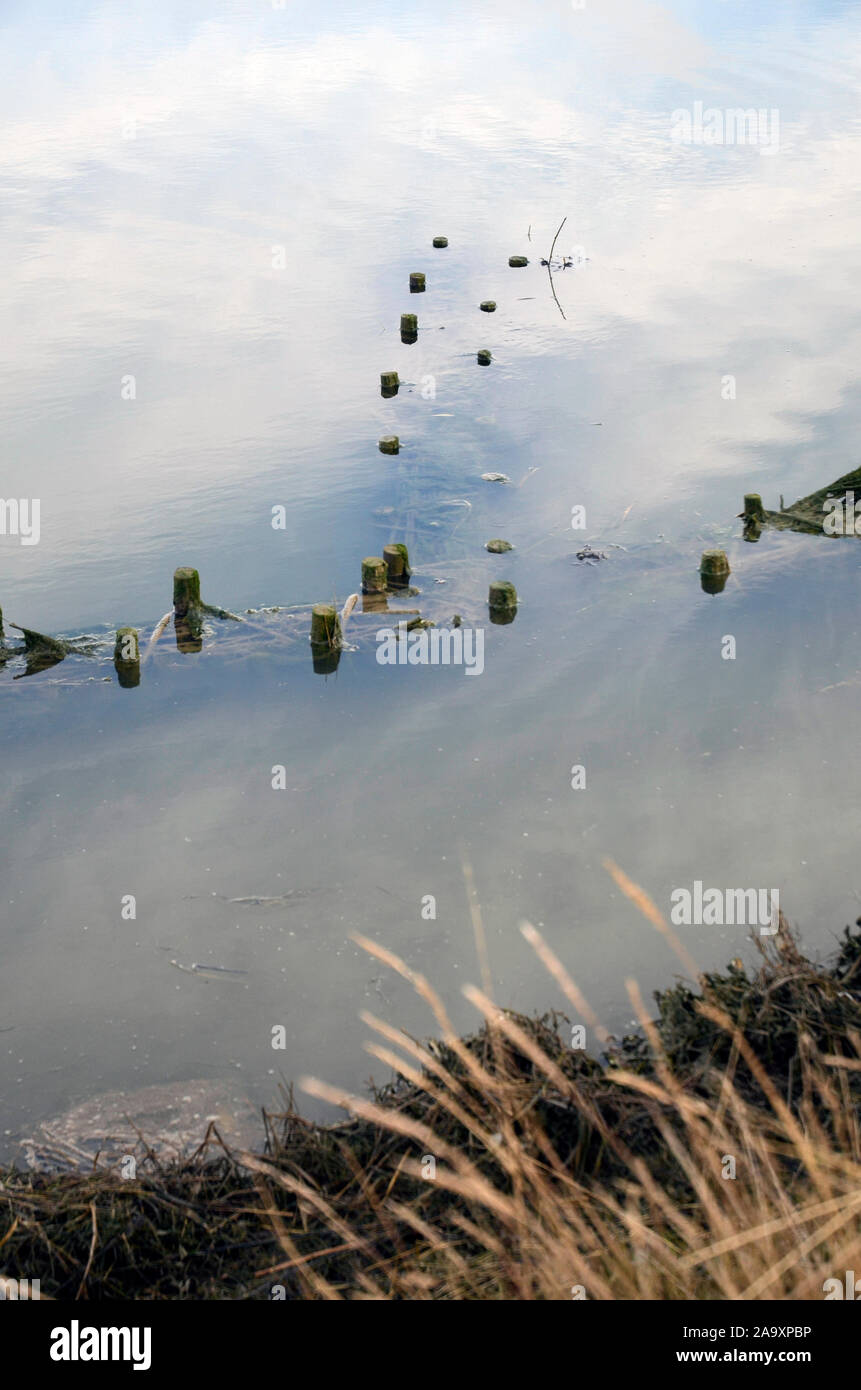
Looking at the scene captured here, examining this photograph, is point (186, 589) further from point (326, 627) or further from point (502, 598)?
point (502, 598)

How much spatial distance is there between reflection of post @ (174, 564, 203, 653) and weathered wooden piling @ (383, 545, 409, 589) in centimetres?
219

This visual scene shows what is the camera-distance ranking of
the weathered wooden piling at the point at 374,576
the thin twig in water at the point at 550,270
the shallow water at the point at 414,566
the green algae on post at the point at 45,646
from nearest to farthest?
1. the shallow water at the point at 414,566
2. the green algae on post at the point at 45,646
3. the weathered wooden piling at the point at 374,576
4. the thin twig in water at the point at 550,270

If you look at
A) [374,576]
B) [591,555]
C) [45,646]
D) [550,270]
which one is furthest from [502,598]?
[550,270]

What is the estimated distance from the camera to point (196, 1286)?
5.78 meters

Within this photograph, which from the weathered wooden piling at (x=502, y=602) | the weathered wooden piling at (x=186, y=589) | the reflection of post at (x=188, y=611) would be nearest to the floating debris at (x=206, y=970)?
the reflection of post at (x=188, y=611)

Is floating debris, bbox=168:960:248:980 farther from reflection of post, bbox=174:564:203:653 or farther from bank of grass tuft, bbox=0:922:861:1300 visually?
reflection of post, bbox=174:564:203:653

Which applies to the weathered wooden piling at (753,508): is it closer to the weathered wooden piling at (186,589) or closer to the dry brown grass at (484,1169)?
the weathered wooden piling at (186,589)

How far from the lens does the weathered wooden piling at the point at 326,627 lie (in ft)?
40.8

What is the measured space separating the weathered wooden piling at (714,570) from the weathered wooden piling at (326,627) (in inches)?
171

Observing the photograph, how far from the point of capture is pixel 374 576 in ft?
43.8

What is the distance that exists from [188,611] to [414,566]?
9.40 feet

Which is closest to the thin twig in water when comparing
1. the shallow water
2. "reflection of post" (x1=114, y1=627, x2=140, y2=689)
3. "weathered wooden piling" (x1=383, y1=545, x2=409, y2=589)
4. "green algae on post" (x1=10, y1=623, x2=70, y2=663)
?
the shallow water

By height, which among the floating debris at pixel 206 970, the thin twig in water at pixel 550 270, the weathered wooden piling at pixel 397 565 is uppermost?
the thin twig in water at pixel 550 270
